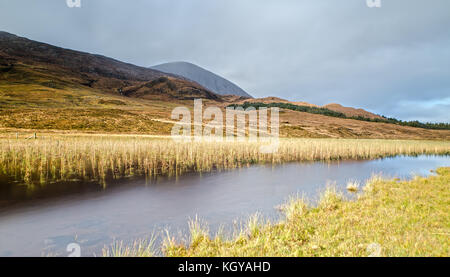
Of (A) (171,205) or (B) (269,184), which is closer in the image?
(A) (171,205)

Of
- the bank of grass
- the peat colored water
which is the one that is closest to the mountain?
the peat colored water

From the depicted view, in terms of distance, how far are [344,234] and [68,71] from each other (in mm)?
151888

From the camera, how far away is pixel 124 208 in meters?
8.58

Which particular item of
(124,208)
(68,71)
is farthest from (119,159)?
(68,71)

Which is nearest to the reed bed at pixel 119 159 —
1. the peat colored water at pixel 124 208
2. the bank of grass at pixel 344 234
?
the peat colored water at pixel 124 208

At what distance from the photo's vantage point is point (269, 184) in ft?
42.0

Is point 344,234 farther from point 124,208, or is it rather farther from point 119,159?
point 119,159

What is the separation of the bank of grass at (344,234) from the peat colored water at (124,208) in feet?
4.00

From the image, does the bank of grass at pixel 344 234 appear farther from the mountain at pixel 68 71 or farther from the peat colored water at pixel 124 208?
the mountain at pixel 68 71

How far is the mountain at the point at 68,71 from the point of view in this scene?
9911cm

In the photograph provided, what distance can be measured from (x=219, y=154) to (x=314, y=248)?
17107mm
